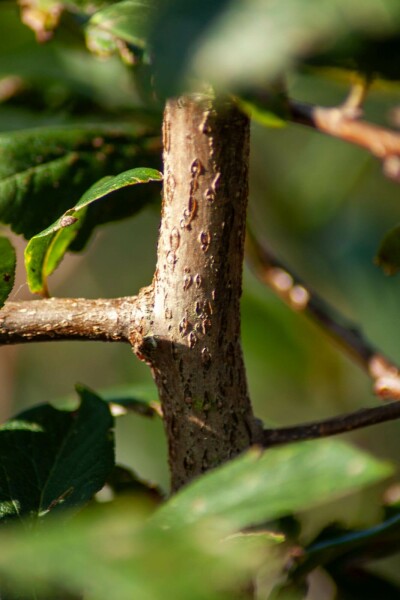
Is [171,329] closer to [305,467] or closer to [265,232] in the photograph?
[305,467]

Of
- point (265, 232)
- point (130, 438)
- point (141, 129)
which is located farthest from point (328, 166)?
point (141, 129)

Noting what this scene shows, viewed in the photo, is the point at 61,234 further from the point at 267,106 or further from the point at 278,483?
the point at 278,483

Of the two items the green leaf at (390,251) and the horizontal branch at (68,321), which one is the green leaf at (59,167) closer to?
the horizontal branch at (68,321)

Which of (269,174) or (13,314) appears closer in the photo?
(13,314)

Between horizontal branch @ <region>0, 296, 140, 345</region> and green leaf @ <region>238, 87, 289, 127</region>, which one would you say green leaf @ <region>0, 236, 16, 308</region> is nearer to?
horizontal branch @ <region>0, 296, 140, 345</region>

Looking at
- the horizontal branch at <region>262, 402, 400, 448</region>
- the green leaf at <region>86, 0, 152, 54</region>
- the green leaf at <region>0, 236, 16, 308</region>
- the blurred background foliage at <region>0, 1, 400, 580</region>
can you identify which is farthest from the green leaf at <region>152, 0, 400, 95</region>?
the blurred background foliage at <region>0, 1, 400, 580</region>

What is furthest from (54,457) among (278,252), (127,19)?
(278,252)

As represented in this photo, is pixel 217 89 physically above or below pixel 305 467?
above
